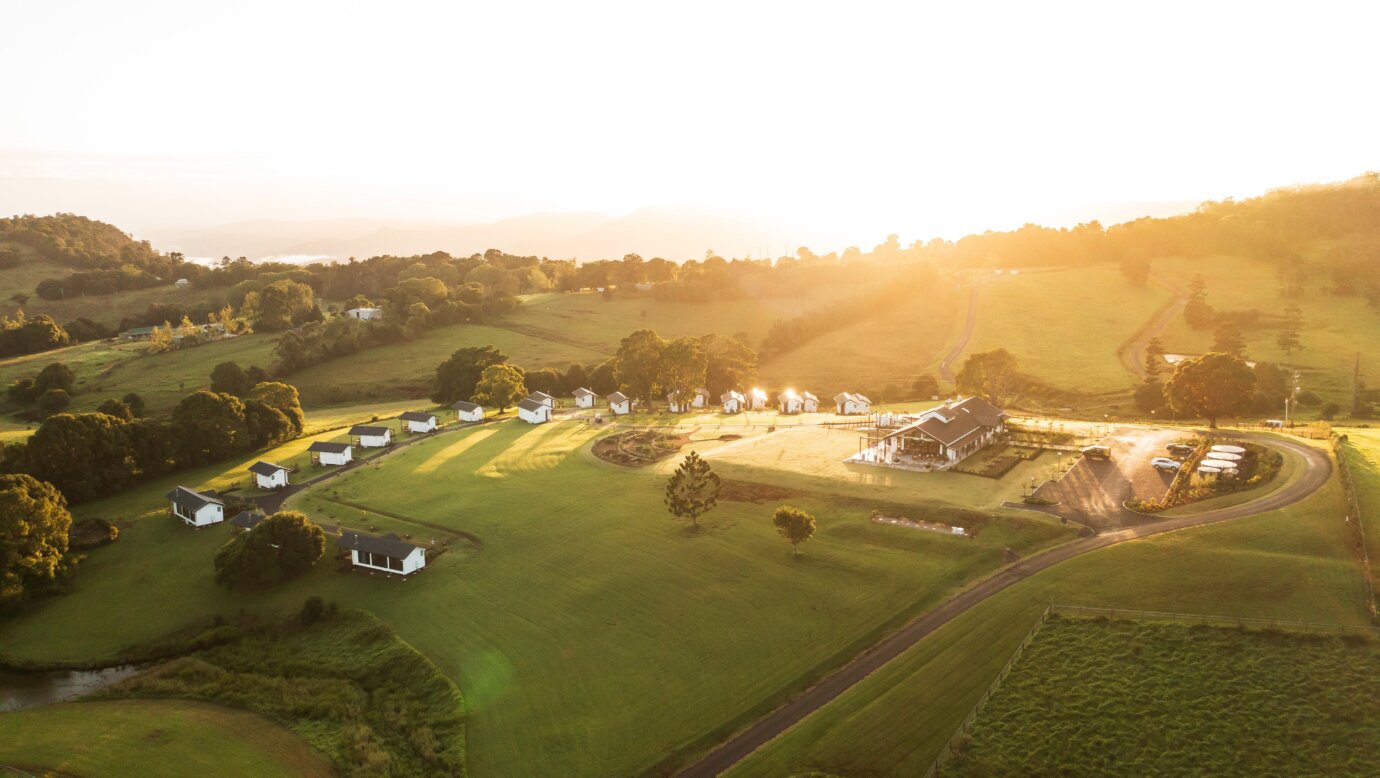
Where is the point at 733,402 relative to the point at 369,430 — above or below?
above

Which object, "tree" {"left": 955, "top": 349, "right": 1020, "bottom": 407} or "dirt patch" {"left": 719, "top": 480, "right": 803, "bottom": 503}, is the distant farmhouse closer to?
"dirt patch" {"left": 719, "top": 480, "right": 803, "bottom": 503}

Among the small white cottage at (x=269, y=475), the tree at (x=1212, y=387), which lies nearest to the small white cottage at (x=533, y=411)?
the small white cottage at (x=269, y=475)

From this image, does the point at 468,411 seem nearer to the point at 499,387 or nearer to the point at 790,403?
the point at 499,387

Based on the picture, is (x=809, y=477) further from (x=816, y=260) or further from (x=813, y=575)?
(x=816, y=260)

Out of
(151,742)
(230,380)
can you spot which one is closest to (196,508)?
(151,742)

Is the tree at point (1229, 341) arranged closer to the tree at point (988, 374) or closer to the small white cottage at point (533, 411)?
the tree at point (988, 374)

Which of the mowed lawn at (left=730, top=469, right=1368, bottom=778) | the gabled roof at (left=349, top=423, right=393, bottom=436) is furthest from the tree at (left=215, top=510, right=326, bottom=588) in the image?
the mowed lawn at (left=730, top=469, right=1368, bottom=778)

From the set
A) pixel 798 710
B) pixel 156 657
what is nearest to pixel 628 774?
pixel 798 710
